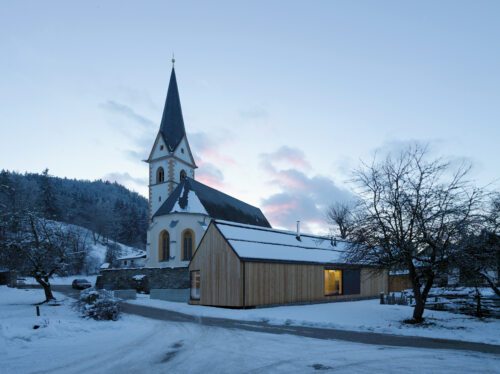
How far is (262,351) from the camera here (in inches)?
422

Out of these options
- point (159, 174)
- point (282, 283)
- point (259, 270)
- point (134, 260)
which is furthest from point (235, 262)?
point (134, 260)

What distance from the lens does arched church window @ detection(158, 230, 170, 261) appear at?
131 ft

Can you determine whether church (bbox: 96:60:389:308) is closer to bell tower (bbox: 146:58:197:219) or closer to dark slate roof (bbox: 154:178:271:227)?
dark slate roof (bbox: 154:178:271:227)

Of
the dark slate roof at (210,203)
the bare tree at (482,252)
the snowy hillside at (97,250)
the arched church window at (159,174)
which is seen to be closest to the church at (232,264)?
the dark slate roof at (210,203)

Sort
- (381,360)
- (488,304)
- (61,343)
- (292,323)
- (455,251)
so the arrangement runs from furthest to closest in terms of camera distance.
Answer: (488,304), (292,323), (455,251), (61,343), (381,360)

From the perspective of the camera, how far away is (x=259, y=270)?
78.4ft

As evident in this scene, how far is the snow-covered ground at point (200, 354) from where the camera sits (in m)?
8.95

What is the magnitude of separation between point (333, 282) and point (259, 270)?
931cm

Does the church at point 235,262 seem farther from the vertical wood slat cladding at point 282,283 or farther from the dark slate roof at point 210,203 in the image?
the dark slate roof at point 210,203

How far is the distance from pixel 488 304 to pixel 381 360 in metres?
13.4

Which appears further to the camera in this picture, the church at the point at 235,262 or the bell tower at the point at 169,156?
the bell tower at the point at 169,156

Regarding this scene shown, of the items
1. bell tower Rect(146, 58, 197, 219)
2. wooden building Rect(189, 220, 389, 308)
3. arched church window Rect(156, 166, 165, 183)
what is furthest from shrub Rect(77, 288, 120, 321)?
arched church window Rect(156, 166, 165, 183)

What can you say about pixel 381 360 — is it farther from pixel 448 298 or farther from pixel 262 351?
pixel 448 298

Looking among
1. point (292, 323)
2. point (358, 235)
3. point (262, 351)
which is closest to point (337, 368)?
point (262, 351)
